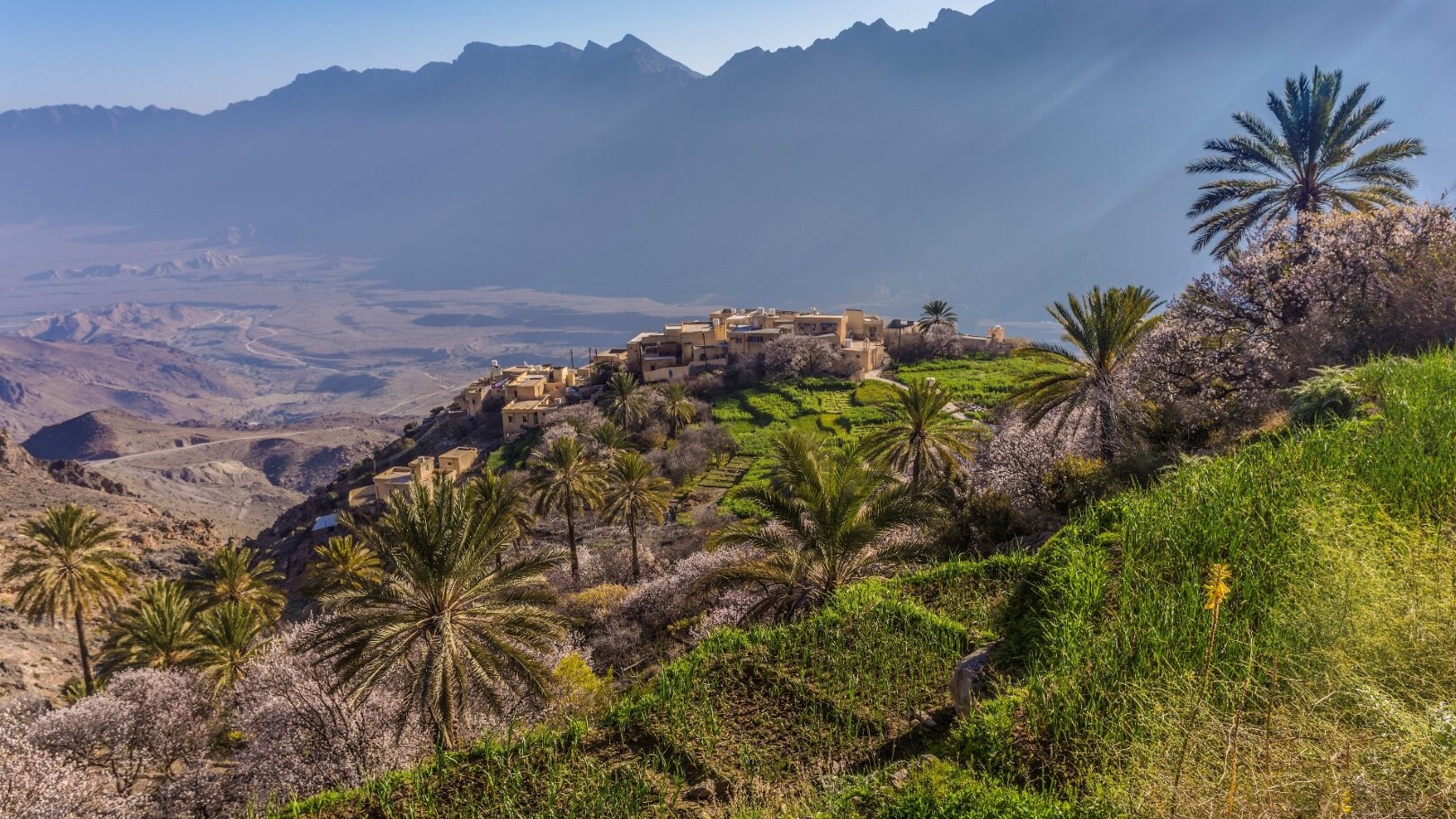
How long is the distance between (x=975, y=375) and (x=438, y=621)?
44798 millimetres

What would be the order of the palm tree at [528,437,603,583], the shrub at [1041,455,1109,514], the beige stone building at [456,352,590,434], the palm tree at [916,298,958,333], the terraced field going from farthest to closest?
1. the palm tree at [916,298,958,333]
2. the beige stone building at [456,352,590,434]
3. the palm tree at [528,437,603,583]
4. the shrub at [1041,455,1109,514]
5. the terraced field

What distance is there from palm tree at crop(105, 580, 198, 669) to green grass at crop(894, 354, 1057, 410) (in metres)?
33.9

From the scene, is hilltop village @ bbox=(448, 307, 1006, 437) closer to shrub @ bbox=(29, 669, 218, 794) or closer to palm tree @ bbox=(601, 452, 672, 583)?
palm tree @ bbox=(601, 452, 672, 583)

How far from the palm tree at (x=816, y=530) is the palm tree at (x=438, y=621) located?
4063 millimetres

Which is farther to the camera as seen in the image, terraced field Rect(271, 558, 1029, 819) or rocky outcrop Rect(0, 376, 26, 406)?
rocky outcrop Rect(0, 376, 26, 406)

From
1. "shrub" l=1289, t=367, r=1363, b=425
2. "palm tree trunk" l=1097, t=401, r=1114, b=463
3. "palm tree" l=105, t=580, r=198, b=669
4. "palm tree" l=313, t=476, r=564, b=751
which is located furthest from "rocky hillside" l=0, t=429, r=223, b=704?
"shrub" l=1289, t=367, r=1363, b=425

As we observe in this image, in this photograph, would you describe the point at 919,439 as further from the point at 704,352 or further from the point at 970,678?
the point at 704,352

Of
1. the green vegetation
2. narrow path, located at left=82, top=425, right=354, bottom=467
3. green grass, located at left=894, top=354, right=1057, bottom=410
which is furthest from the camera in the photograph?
narrow path, located at left=82, top=425, right=354, bottom=467

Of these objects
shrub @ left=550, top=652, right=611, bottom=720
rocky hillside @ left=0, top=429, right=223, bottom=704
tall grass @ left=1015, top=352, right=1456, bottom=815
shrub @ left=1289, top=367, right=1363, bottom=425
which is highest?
shrub @ left=1289, top=367, right=1363, bottom=425

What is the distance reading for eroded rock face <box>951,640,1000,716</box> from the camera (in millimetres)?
7219

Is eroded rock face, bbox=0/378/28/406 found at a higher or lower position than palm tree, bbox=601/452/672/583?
lower

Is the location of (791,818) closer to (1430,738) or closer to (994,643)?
(994,643)

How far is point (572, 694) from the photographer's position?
14570 mm

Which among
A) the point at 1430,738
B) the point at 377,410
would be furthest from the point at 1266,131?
the point at 377,410
